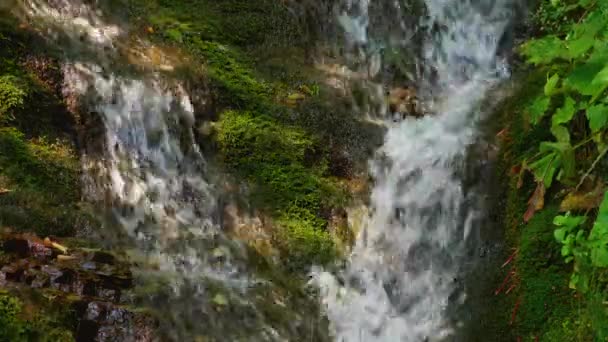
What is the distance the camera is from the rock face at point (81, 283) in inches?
136

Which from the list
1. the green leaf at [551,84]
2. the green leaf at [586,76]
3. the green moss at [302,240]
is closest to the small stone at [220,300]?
the green moss at [302,240]

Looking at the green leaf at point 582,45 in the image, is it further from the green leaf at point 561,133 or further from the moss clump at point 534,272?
the moss clump at point 534,272

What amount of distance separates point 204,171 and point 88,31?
167 cm

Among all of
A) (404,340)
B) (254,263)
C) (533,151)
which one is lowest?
(404,340)

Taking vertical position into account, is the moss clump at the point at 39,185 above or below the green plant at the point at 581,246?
above

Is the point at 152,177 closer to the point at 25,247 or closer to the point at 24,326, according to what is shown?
the point at 25,247

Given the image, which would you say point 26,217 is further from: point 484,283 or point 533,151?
point 533,151

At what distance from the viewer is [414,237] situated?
5043 millimetres

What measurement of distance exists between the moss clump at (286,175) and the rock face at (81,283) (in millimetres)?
1478

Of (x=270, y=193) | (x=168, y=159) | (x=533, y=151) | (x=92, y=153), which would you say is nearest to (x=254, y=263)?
(x=270, y=193)

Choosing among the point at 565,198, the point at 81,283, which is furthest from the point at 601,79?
the point at 81,283

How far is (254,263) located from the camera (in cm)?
470

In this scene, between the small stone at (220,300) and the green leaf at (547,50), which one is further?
the small stone at (220,300)

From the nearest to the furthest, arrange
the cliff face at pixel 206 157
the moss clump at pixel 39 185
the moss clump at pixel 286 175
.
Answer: the cliff face at pixel 206 157, the moss clump at pixel 39 185, the moss clump at pixel 286 175
